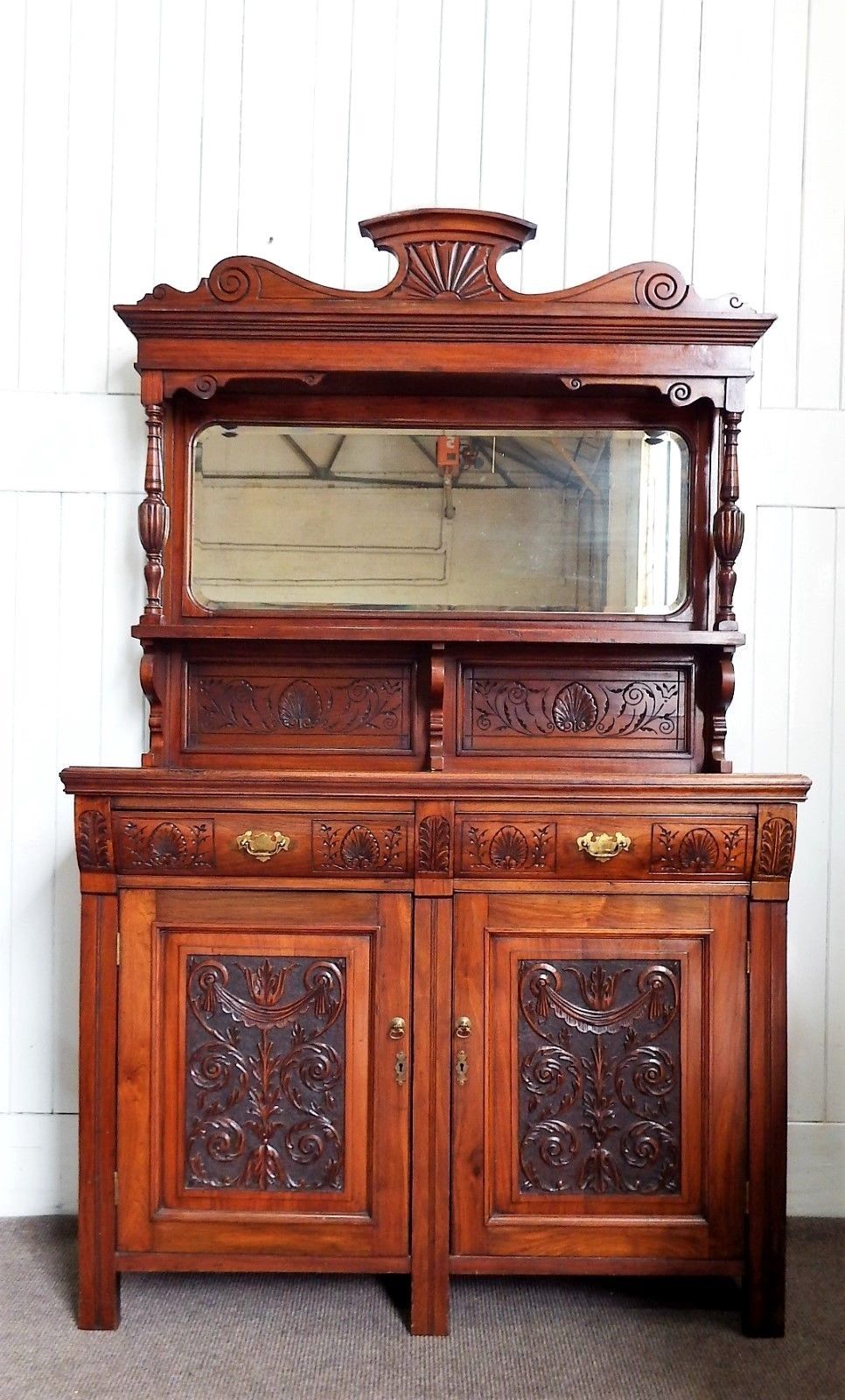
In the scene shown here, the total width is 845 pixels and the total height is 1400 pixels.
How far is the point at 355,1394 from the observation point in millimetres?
1904

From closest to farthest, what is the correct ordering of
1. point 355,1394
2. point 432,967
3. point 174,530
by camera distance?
point 355,1394 → point 432,967 → point 174,530

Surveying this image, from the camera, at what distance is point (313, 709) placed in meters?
2.44

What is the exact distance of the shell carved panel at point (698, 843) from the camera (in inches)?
80.7

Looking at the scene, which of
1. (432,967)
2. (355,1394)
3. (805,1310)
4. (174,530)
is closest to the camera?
(355,1394)

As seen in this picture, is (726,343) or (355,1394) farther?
(726,343)

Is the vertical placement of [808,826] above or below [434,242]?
below

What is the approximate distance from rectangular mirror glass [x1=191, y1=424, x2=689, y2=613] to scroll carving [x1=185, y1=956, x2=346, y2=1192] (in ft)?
2.92

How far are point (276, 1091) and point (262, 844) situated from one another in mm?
501

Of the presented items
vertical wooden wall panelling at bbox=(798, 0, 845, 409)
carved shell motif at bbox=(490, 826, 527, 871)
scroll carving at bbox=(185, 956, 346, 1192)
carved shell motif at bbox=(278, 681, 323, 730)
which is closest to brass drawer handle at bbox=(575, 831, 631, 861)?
carved shell motif at bbox=(490, 826, 527, 871)

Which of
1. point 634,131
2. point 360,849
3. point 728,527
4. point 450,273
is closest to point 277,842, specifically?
point 360,849

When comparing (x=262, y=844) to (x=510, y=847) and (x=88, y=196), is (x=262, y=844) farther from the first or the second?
(x=88, y=196)

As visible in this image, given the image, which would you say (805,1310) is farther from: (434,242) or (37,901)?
(434,242)

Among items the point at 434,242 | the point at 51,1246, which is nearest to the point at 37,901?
the point at 51,1246

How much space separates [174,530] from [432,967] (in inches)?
46.7
